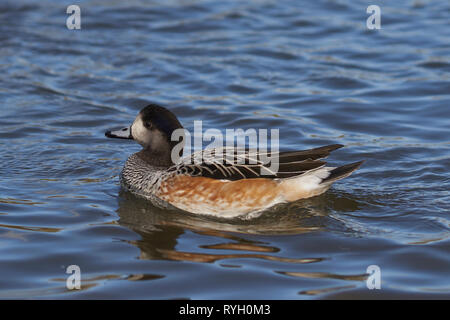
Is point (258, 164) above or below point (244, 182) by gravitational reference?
above

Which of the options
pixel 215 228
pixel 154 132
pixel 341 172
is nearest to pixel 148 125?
pixel 154 132

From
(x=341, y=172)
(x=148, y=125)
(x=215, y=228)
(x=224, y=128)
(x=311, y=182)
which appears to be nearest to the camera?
(x=215, y=228)

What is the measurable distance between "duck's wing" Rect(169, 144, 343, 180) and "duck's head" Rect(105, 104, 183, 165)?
51 cm

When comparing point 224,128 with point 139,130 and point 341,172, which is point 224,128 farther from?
point 341,172

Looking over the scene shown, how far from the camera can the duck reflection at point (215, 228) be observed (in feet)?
20.9

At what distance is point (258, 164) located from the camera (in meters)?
7.51

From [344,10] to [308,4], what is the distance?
3.34 ft

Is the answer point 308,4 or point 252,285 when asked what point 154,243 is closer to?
point 252,285

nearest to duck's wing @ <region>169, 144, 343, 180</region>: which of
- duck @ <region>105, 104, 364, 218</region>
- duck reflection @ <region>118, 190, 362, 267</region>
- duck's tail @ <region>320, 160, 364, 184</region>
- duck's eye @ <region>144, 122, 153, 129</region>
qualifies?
duck @ <region>105, 104, 364, 218</region>

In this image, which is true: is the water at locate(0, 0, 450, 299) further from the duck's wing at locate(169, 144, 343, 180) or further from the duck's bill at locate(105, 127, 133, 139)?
the duck's bill at locate(105, 127, 133, 139)

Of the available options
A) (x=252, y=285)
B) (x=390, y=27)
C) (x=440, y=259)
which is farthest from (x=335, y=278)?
(x=390, y=27)

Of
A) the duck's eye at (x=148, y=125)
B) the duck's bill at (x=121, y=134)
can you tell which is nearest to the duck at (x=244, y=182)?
the duck's eye at (x=148, y=125)

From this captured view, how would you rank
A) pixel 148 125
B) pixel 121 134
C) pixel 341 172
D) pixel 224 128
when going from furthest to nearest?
pixel 224 128, pixel 121 134, pixel 148 125, pixel 341 172

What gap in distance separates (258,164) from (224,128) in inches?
116
